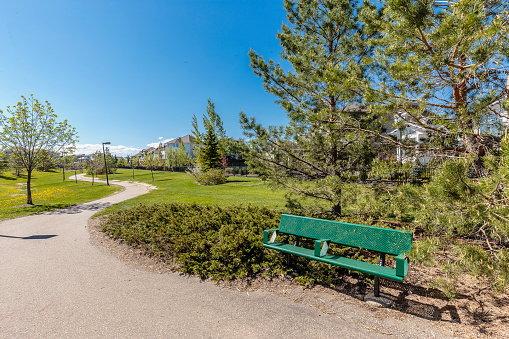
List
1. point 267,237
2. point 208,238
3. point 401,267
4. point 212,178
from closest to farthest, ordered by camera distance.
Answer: point 401,267, point 267,237, point 208,238, point 212,178

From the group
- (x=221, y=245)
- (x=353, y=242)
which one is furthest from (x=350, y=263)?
(x=221, y=245)

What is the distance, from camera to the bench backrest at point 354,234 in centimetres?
329

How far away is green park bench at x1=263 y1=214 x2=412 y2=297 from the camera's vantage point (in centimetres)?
308

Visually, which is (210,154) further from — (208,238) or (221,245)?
(221,245)

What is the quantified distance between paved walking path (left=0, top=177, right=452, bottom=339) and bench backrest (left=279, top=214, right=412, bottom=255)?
907mm

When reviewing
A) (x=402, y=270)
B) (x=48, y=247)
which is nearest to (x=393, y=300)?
(x=402, y=270)

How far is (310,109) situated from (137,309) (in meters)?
5.43

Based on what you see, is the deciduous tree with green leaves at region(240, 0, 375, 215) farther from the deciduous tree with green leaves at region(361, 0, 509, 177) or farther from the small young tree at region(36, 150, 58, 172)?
the small young tree at region(36, 150, 58, 172)

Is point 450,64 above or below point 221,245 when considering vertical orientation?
above

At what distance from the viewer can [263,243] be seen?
13.9 feet

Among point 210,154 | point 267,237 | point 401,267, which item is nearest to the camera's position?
point 401,267

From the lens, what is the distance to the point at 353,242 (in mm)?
3641

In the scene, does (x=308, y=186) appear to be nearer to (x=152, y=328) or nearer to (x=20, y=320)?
(x=152, y=328)

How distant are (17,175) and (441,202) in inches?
2204
